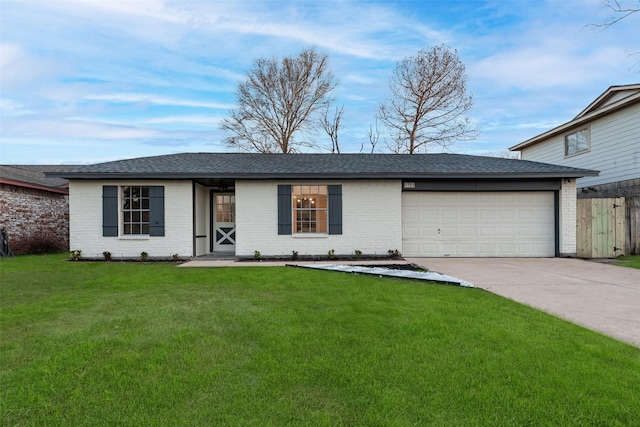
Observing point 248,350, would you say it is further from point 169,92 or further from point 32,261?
point 169,92

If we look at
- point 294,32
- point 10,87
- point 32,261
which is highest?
point 294,32

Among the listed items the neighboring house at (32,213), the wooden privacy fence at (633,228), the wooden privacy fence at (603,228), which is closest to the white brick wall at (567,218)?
the wooden privacy fence at (603,228)

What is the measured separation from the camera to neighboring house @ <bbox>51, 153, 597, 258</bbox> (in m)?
9.88

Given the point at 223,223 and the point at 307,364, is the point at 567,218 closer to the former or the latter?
the point at 307,364

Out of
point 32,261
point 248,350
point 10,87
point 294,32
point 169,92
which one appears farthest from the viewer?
point 169,92

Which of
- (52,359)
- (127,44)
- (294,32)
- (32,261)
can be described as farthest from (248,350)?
(294,32)

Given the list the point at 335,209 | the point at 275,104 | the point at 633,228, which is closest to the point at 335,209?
the point at 335,209

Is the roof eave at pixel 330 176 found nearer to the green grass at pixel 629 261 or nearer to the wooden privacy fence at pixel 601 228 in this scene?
the wooden privacy fence at pixel 601 228

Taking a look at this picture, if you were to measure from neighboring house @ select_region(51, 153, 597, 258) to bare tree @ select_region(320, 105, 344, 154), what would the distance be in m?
12.0

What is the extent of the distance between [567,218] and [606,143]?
5.05 metres

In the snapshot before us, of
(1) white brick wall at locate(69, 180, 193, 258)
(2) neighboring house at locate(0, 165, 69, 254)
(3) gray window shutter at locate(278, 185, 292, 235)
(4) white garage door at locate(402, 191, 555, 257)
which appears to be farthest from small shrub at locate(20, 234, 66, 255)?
(4) white garage door at locate(402, 191, 555, 257)

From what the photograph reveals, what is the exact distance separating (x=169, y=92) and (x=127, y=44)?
148 inches

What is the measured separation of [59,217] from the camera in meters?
13.7

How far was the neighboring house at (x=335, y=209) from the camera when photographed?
389 inches
